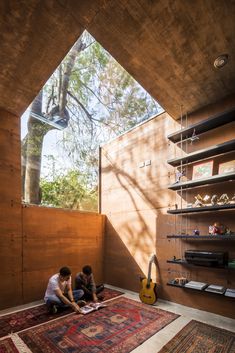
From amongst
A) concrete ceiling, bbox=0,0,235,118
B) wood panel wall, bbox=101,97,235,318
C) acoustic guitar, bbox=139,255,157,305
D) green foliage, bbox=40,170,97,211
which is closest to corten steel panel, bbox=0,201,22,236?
green foliage, bbox=40,170,97,211

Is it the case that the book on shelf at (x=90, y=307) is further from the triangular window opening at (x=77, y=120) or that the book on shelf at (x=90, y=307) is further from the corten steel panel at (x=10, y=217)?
the triangular window opening at (x=77, y=120)

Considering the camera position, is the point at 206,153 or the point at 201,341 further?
the point at 206,153

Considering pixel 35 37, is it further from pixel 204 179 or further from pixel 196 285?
pixel 196 285

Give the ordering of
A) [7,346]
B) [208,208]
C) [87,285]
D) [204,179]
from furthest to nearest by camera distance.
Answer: [87,285]
[204,179]
[208,208]
[7,346]

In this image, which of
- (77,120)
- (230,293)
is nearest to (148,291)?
(230,293)

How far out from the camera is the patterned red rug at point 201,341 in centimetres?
208

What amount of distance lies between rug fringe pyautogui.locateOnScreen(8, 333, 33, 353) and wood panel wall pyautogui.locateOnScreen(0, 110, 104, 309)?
2.75 feet

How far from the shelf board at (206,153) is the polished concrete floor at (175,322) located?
6.92 feet

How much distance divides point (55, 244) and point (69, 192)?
141 centimetres

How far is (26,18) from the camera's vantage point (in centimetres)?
208

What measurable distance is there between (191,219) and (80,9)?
9.53 ft

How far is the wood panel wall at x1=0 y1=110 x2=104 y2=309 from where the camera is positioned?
3146 mm

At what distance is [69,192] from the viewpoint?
4918 mm

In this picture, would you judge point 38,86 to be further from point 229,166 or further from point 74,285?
point 74,285
